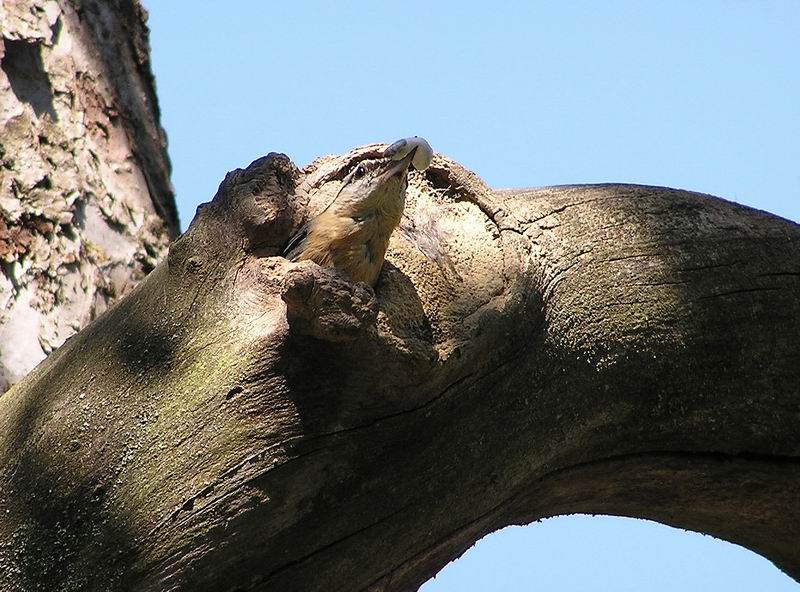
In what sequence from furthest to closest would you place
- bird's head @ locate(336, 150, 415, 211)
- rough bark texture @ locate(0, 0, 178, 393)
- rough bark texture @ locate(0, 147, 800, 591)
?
rough bark texture @ locate(0, 0, 178, 393), bird's head @ locate(336, 150, 415, 211), rough bark texture @ locate(0, 147, 800, 591)

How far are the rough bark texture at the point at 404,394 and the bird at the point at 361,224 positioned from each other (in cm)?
4

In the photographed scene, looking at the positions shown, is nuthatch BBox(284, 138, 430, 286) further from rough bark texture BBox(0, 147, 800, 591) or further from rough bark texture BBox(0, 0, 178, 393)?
rough bark texture BBox(0, 0, 178, 393)

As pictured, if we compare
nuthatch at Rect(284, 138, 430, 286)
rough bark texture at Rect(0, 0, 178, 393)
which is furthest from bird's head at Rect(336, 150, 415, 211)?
rough bark texture at Rect(0, 0, 178, 393)

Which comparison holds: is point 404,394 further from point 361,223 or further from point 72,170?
point 72,170

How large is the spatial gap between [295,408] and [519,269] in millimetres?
446

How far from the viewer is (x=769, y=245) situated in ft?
6.20

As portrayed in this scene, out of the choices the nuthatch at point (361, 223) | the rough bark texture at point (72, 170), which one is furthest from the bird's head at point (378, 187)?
the rough bark texture at point (72, 170)

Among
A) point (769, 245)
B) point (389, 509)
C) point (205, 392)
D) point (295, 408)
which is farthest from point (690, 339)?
point (205, 392)

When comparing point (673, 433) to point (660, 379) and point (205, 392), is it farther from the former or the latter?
point (205, 392)

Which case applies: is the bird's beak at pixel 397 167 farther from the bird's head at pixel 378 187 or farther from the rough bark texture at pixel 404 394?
the rough bark texture at pixel 404 394

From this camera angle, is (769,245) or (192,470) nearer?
(192,470)

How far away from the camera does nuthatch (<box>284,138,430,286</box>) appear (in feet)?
5.14

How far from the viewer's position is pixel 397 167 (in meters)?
1.61

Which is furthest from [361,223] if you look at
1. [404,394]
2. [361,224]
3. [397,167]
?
[404,394]
